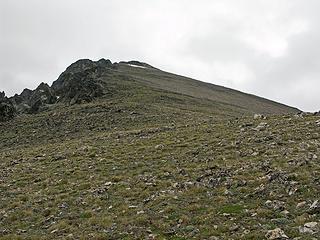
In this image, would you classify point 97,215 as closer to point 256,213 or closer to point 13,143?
point 256,213

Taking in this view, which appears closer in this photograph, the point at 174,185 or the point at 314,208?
the point at 314,208

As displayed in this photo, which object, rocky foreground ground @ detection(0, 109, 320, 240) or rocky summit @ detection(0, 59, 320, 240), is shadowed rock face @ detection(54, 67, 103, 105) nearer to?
rocky summit @ detection(0, 59, 320, 240)

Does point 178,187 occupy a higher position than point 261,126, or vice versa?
→ point 261,126

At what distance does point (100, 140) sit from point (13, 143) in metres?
17.3

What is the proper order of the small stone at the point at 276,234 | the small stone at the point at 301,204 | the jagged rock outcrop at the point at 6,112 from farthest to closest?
the jagged rock outcrop at the point at 6,112 < the small stone at the point at 301,204 < the small stone at the point at 276,234

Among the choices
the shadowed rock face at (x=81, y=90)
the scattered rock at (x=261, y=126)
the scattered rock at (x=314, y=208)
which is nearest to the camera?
the scattered rock at (x=314, y=208)

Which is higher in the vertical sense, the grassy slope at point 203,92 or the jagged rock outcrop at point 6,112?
the grassy slope at point 203,92

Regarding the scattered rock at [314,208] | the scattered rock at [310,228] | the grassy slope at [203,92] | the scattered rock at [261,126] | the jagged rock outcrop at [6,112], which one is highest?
the grassy slope at [203,92]

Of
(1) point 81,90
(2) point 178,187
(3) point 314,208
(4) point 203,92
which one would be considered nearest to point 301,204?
(3) point 314,208

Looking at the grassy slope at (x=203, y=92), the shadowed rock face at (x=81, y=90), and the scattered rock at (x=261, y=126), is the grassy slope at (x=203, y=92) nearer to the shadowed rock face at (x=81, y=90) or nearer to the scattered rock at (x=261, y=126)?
the shadowed rock face at (x=81, y=90)

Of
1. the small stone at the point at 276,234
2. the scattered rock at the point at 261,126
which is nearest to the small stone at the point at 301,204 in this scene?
the small stone at the point at 276,234

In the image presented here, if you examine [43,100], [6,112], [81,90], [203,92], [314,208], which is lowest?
[314,208]

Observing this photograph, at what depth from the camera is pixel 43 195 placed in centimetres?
2702

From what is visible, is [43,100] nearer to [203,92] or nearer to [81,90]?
[81,90]
